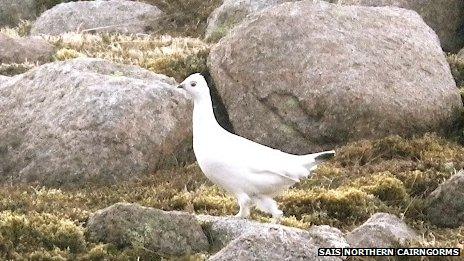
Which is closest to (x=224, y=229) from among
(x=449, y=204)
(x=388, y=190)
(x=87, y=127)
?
(x=449, y=204)

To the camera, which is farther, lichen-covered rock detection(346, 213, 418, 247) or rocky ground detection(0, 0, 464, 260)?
rocky ground detection(0, 0, 464, 260)

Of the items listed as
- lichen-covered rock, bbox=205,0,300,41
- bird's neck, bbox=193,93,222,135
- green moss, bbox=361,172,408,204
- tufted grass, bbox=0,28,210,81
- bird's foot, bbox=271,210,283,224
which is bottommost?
lichen-covered rock, bbox=205,0,300,41

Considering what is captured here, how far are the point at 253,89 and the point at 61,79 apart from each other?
11.4ft

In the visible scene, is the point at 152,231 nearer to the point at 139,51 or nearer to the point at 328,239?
the point at 328,239

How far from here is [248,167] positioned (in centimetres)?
1275

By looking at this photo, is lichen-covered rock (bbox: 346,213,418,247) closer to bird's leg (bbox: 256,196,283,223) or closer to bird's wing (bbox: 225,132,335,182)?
bird's wing (bbox: 225,132,335,182)

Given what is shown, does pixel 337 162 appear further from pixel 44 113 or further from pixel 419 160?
pixel 44 113

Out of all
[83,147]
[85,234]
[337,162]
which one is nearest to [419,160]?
[337,162]

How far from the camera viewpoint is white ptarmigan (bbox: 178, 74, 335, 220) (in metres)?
12.7

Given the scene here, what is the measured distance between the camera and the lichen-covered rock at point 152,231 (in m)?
11.4

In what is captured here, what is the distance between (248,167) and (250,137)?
6868mm

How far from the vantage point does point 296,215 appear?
15.0 metres

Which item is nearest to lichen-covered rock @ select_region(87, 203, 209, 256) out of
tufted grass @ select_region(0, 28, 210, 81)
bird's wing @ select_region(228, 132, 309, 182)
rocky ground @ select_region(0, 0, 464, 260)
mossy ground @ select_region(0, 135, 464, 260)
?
rocky ground @ select_region(0, 0, 464, 260)

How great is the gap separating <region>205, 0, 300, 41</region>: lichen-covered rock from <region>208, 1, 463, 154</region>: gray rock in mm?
9494
